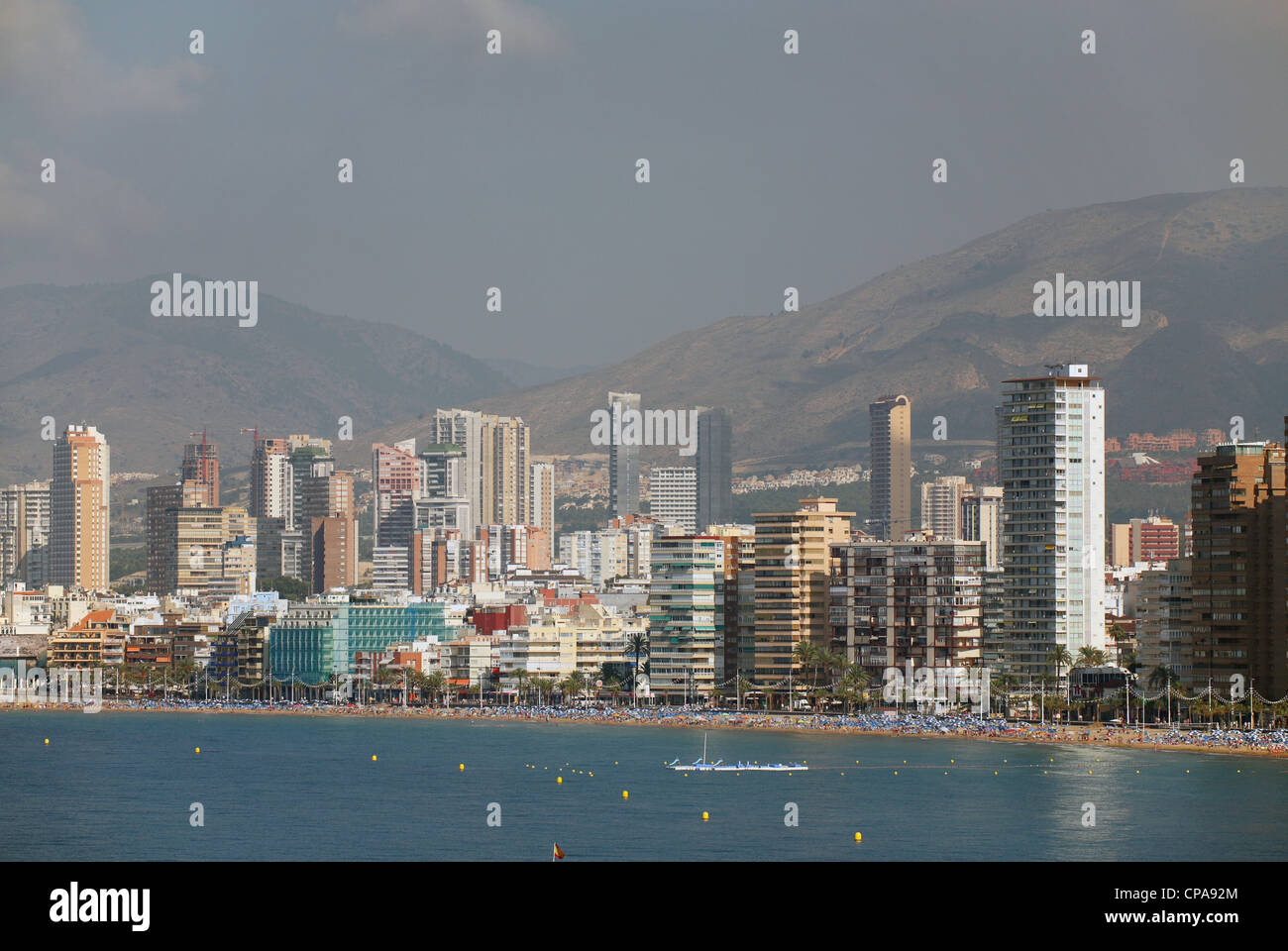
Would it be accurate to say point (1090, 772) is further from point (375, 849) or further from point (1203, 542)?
point (375, 849)

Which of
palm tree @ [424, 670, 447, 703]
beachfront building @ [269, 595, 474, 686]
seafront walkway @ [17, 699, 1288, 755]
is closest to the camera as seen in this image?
seafront walkway @ [17, 699, 1288, 755]

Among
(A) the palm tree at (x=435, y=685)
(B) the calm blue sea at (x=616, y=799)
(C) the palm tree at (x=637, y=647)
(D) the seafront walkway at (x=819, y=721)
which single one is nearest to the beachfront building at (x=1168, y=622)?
(D) the seafront walkway at (x=819, y=721)

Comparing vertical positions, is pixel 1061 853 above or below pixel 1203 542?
below

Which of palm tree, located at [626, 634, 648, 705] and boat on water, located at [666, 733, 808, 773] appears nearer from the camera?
boat on water, located at [666, 733, 808, 773]

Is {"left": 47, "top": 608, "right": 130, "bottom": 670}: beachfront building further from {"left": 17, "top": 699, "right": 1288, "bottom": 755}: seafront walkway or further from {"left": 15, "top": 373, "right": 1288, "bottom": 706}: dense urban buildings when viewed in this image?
{"left": 15, "top": 373, "right": 1288, "bottom": 706}: dense urban buildings

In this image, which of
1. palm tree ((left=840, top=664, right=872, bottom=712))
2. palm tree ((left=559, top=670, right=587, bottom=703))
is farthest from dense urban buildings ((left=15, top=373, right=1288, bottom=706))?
palm tree ((left=559, top=670, right=587, bottom=703))

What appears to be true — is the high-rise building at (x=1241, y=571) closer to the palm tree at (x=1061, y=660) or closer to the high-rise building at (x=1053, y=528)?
the high-rise building at (x=1053, y=528)
